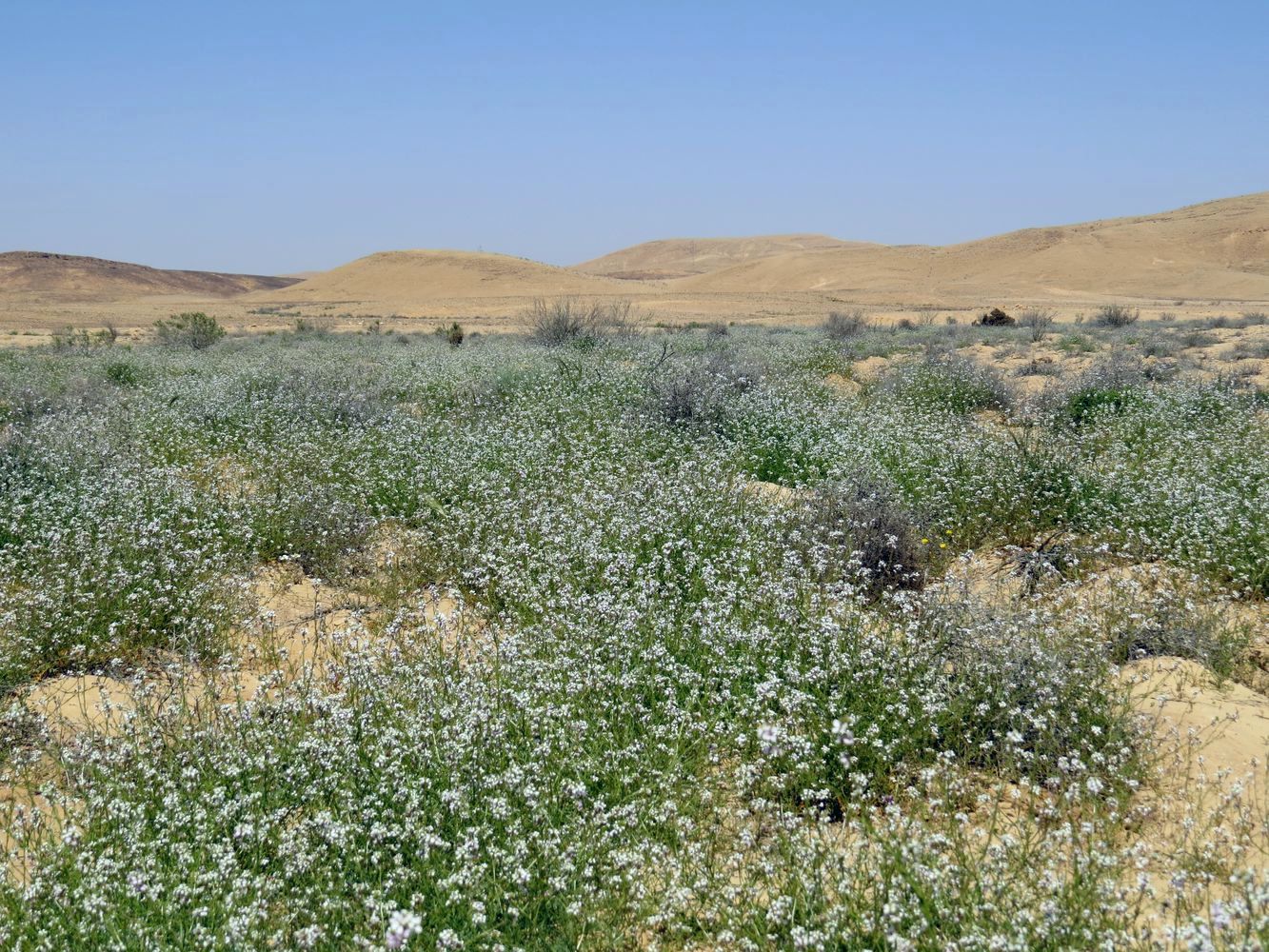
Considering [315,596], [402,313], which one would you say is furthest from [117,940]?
[402,313]

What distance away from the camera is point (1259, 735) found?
378cm

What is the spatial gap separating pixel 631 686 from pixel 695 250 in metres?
152

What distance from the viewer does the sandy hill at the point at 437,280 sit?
6744 centimetres

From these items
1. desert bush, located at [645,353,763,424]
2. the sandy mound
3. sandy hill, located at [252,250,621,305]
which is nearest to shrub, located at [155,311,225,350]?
desert bush, located at [645,353,763,424]

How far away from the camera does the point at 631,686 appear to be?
4086mm

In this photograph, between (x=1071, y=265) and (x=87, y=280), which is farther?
(x=87, y=280)

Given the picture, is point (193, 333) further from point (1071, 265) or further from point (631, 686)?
point (1071, 265)

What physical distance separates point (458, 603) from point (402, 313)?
46.3 metres

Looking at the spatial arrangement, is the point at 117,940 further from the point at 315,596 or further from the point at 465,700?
the point at 315,596

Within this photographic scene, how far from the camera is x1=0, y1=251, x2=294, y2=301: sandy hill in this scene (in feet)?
261

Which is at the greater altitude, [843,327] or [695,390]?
[843,327]

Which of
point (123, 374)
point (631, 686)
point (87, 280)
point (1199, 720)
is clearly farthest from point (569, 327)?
point (87, 280)

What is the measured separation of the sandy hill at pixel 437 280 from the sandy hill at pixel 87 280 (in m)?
17.8

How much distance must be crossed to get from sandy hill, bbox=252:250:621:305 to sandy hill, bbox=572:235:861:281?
187 ft
